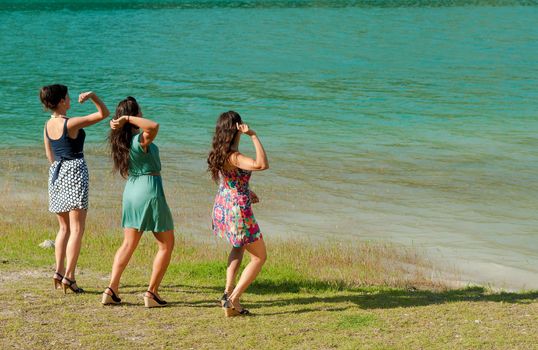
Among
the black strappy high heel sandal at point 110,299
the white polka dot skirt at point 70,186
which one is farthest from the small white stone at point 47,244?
the black strappy high heel sandal at point 110,299

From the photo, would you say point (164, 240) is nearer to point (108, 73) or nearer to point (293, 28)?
point (108, 73)

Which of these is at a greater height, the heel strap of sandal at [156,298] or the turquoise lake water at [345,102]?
the heel strap of sandal at [156,298]

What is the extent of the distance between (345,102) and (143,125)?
22063mm

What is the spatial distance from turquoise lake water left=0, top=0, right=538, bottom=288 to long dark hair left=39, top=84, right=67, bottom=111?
5.18 m

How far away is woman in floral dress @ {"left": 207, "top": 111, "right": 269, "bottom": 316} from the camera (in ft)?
24.3

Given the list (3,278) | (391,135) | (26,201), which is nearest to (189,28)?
(391,135)

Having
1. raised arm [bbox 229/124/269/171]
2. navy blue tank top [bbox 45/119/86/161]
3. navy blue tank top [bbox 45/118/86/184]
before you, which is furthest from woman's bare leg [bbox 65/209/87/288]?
raised arm [bbox 229/124/269/171]

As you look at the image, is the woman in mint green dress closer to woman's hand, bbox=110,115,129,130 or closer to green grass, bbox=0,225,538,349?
woman's hand, bbox=110,115,129,130

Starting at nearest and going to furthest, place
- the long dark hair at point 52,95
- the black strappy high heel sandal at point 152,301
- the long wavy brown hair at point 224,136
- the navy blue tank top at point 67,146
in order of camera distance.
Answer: the long wavy brown hair at point 224,136 < the black strappy high heel sandal at point 152,301 < the long dark hair at point 52,95 < the navy blue tank top at point 67,146

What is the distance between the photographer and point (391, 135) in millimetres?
23156

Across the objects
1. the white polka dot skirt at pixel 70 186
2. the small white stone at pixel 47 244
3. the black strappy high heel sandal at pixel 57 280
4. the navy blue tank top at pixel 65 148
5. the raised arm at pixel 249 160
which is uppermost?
the raised arm at pixel 249 160

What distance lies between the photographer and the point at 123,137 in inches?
300

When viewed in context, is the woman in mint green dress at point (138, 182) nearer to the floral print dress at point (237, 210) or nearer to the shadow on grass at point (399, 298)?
the floral print dress at point (237, 210)

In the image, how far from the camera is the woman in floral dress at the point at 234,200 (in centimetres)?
740
